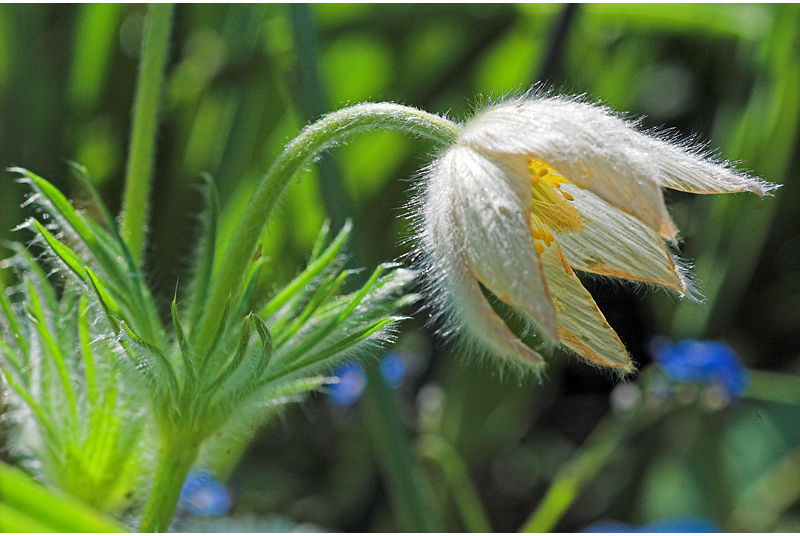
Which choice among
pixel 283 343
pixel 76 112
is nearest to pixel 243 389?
pixel 283 343

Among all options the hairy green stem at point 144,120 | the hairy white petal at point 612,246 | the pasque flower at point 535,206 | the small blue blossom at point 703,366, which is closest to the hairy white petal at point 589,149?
the pasque flower at point 535,206

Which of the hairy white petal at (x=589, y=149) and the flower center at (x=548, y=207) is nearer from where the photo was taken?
the hairy white petal at (x=589, y=149)

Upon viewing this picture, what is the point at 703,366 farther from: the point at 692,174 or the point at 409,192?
the point at 692,174

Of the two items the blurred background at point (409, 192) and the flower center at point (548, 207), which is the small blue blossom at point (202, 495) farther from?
the flower center at point (548, 207)

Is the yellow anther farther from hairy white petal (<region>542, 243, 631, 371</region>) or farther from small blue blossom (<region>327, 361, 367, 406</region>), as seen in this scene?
small blue blossom (<region>327, 361, 367, 406</region>)

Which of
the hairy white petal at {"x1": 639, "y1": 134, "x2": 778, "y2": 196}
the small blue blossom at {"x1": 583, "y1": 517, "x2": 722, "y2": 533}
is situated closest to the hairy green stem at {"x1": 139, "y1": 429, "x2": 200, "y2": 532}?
the hairy white petal at {"x1": 639, "y1": 134, "x2": 778, "y2": 196}

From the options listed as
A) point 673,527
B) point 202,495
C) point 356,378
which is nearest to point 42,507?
point 202,495
